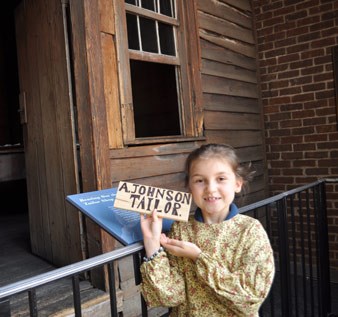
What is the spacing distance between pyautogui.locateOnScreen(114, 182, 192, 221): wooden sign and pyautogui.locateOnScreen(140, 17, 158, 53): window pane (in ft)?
7.24

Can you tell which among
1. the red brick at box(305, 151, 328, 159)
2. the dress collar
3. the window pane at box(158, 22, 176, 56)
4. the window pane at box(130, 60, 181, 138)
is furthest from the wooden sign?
the window pane at box(130, 60, 181, 138)

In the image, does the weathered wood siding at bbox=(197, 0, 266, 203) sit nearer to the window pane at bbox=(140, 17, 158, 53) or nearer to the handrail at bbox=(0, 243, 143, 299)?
the window pane at bbox=(140, 17, 158, 53)

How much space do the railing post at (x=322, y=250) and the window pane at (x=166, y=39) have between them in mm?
1752

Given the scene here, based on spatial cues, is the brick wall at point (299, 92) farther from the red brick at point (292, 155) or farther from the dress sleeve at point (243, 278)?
the dress sleeve at point (243, 278)

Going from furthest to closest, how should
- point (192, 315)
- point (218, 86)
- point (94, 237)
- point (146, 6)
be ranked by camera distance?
point (218, 86) → point (146, 6) → point (94, 237) → point (192, 315)

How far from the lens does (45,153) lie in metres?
2.91

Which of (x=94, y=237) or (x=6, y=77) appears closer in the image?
(x=94, y=237)

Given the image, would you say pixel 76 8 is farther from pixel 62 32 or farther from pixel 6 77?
pixel 6 77

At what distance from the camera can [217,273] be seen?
115 cm

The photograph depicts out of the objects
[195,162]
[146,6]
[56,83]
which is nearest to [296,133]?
[146,6]

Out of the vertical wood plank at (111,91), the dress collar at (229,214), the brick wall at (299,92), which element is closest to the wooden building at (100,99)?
the vertical wood plank at (111,91)

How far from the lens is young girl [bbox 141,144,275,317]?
1153mm

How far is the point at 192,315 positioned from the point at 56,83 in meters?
2.02

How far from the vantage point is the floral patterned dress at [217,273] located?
1.15 meters
